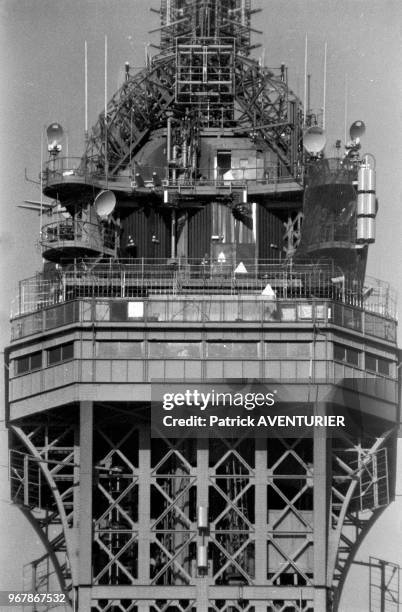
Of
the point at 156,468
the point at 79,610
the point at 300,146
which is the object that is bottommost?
the point at 79,610

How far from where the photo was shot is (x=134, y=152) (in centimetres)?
14600

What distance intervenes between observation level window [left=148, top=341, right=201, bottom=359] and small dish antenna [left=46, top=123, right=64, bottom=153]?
1522 centimetres

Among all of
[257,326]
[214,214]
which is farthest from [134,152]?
[257,326]

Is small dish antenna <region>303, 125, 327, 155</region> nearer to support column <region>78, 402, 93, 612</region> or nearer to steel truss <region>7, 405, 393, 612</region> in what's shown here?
steel truss <region>7, 405, 393, 612</region>

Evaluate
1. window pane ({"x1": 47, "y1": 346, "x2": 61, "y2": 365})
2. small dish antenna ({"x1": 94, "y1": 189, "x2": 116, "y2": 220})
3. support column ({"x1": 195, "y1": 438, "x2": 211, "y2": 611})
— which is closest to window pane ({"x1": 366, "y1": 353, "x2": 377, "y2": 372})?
support column ({"x1": 195, "y1": 438, "x2": 211, "y2": 611})

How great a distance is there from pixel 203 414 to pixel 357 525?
14028mm

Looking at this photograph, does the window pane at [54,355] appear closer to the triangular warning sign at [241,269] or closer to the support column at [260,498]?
the triangular warning sign at [241,269]

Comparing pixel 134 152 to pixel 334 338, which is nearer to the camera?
pixel 334 338

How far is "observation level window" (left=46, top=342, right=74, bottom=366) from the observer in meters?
134

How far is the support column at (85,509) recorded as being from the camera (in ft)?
434

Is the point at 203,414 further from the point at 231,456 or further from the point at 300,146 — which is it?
the point at 300,146

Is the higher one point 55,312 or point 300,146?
point 300,146

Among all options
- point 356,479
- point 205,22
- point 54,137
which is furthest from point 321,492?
point 205,22

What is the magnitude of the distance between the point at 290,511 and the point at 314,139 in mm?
22113
